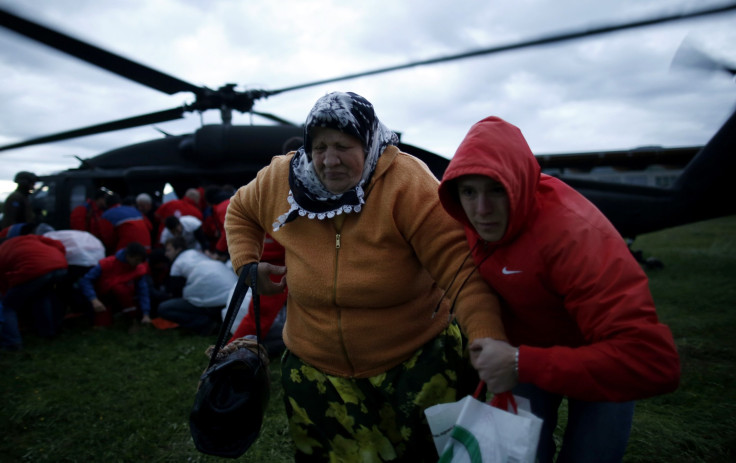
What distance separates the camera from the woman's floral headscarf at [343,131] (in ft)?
4.89

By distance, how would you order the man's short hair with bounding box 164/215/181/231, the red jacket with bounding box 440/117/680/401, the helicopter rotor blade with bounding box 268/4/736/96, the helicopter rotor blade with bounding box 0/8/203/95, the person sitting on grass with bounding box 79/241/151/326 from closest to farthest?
the red jacket with bounding box 440/117/680/401 → the helicopter rotor blade with bounding box 268/4/736/96 → the helicopter rotor blade with bounding box 0/8/203/95 → the person sitting on grass with bounding box 79/241/151/326 → the man's short hair with bounding box 164/215/181/231

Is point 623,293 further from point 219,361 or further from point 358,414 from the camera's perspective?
point 219,361

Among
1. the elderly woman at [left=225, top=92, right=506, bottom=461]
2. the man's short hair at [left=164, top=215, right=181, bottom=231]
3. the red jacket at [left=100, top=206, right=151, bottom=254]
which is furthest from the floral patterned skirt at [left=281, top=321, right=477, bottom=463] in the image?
the red jacket at [left=100, top=206, right=151, bottom=254]

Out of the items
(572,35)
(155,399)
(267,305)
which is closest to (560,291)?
(267,305)

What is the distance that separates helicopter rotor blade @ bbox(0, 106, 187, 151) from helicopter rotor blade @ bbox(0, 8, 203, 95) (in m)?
0.61

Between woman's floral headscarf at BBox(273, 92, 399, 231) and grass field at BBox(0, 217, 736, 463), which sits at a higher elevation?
woman's floral headscarf at BBox(273, 92, 399, 231)

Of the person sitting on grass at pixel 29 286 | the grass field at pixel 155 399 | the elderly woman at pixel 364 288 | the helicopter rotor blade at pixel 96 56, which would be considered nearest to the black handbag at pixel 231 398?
the elderly woman at pixel 364 288

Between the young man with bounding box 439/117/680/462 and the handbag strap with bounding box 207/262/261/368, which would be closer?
the young man with bounding box 439/117/680/462

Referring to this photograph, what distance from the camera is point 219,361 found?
1733 mm

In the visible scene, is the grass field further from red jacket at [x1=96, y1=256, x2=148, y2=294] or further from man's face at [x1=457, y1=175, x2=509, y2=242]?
man's face at [x1=457, y1=175, x2=509, y2=242]

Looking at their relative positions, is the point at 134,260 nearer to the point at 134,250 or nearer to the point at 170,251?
the point at 134,250

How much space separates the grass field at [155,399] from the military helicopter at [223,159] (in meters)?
1.28

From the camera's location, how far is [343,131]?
1.49 m

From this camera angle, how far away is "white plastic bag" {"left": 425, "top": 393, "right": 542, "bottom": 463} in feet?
3.85
